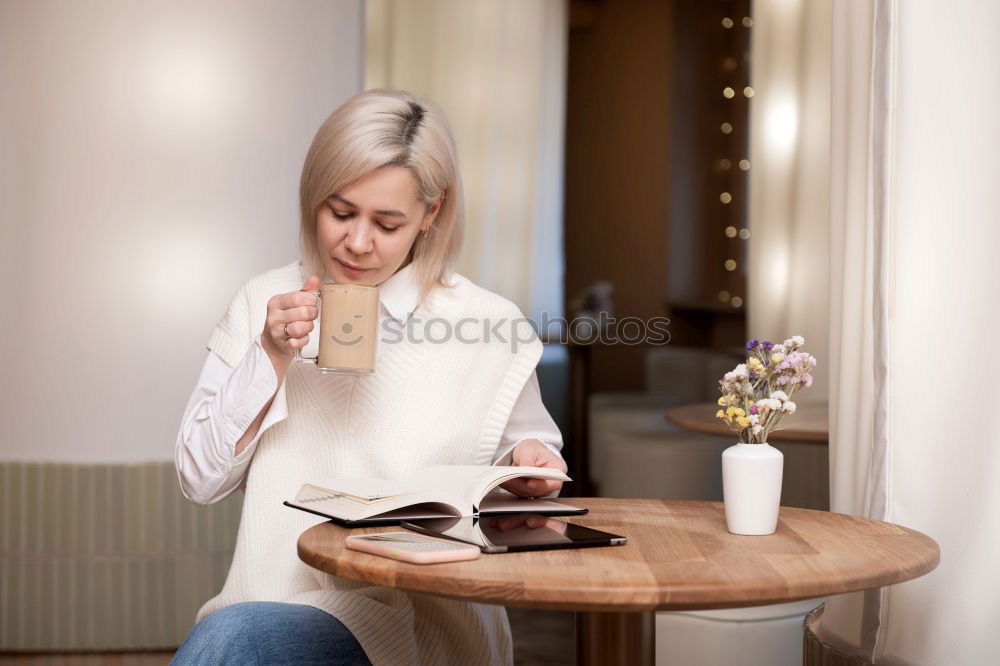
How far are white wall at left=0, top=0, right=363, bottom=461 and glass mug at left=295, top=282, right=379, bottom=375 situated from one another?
6.12 feet

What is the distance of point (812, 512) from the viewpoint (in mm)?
1437

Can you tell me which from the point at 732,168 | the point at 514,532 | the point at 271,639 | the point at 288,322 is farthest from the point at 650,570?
the point at 732,168

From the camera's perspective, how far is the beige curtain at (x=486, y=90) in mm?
5715

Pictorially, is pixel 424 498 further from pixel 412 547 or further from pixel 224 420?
pixel 224 420

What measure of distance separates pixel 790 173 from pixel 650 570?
3091 millimetres

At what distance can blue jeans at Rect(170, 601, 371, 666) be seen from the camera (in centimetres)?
115

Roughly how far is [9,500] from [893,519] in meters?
2.59

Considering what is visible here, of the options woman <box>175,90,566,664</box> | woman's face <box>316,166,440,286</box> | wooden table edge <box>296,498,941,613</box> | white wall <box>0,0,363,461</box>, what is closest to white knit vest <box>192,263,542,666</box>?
woman <box>175,90,566,664</box>

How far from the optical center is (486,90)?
18.7 ft

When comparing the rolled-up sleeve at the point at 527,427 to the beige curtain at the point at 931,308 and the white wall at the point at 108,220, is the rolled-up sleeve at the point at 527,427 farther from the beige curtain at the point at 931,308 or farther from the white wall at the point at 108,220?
the white wall at the point at 108,220

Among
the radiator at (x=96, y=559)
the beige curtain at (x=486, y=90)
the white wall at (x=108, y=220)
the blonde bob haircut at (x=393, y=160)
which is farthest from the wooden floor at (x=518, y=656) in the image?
the beige curtain at (x=486, y=90)

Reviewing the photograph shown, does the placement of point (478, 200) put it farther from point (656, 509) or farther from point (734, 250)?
point (656, 509)

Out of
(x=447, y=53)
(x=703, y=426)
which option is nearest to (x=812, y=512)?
(x=703, y=426)

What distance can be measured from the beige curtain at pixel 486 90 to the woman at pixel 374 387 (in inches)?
158
